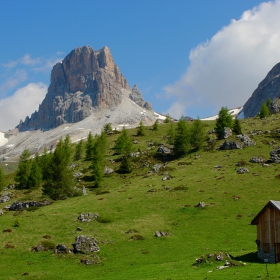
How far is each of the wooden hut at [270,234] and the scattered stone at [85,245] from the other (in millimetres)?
20898

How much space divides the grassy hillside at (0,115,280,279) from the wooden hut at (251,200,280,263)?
4.98 ft

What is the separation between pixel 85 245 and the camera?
1800 inches

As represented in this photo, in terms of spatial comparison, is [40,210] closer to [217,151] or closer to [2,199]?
[2,199]

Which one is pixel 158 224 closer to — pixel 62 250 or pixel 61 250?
pixel 62 250

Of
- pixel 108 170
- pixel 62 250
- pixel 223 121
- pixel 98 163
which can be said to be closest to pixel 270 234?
pixel 62 250

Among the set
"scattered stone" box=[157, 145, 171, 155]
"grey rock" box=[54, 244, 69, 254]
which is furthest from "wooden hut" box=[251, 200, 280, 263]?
"scattered stone" box=[157, 145, 171, 155]

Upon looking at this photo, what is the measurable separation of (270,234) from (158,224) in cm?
2248

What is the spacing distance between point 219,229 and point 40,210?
35.5 meters

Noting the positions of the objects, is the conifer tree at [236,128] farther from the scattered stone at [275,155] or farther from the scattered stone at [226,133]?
the scattered stone at [275,155]

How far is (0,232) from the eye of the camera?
52344mm

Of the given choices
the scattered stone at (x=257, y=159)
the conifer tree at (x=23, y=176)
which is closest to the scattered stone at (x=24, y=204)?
the conifer tree at (x=23, y=176)

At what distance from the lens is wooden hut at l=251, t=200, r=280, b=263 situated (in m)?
36.3

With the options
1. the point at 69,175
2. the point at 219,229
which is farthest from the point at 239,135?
the point at 219,229

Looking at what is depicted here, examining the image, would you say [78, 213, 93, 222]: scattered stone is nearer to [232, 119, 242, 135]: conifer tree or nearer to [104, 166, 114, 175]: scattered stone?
[104, 166, 114, 175]: scattered stone
